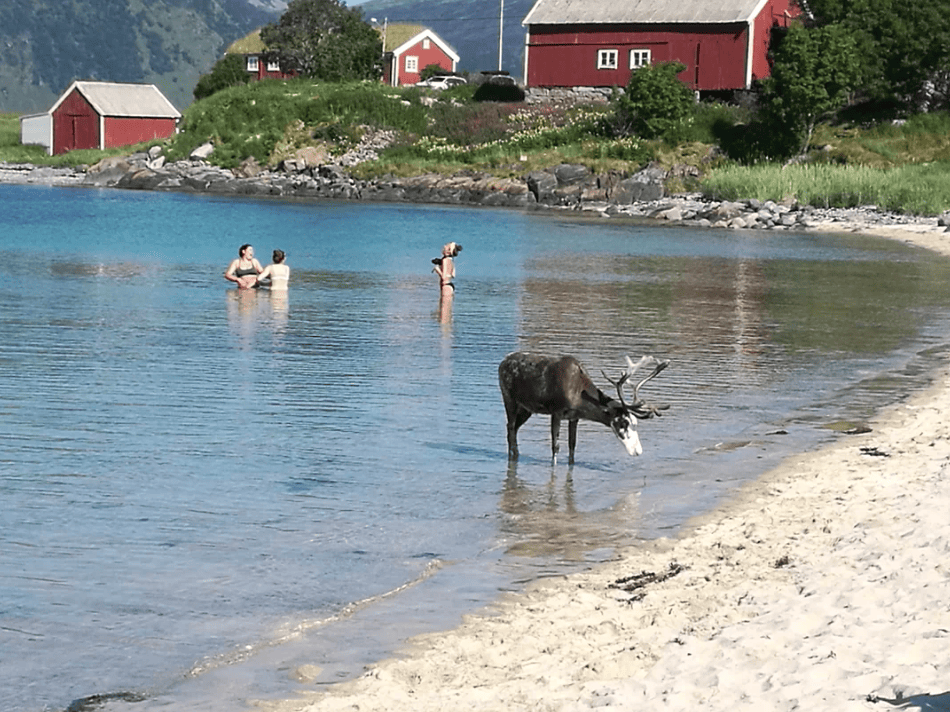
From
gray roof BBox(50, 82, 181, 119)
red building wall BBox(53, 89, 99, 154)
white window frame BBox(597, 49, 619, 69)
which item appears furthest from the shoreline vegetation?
gray roof BBox(50, 82, 181, 119)

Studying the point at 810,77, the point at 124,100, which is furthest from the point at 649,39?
the point at 124,100

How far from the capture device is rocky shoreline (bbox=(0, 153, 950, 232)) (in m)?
57.7

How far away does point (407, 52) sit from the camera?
10600 centimetres

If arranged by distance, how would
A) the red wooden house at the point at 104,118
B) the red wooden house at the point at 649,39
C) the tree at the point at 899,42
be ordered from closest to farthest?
the tree at the point at 899,42 → the red wooden house at the point at 649,39 → the red wooden house at the point at 104,118

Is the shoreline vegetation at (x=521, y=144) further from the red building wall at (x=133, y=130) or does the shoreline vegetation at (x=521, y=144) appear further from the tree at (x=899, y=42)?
the red building wall at (x=133, y=130)

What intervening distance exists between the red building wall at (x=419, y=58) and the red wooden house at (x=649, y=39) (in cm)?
2518

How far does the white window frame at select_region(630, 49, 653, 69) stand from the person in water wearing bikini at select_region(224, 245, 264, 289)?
51.6 metres

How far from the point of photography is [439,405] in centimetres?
1706

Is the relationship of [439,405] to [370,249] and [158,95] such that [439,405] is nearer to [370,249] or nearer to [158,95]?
[370,249]

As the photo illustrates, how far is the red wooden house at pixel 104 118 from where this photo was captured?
100625 mm

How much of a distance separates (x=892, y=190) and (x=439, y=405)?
46368mm

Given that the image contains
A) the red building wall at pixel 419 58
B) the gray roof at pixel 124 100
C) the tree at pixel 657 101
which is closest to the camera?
the tree at pixel 657 101

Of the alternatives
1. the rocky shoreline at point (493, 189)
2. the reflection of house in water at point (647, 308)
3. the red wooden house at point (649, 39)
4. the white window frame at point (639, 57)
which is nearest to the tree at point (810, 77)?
the red wooden house at point (649, 39)

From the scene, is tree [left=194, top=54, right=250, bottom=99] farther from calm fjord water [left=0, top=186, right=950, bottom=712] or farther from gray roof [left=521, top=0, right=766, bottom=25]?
calm fjord water [left=0, top=186, right=950, bottom=712]
